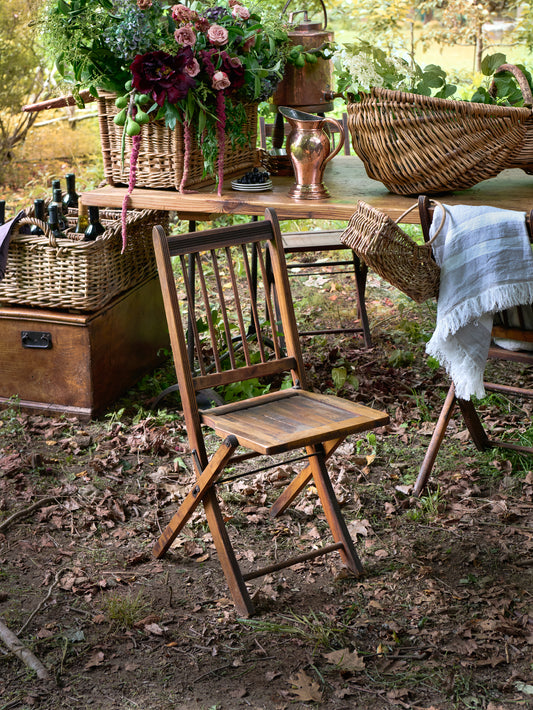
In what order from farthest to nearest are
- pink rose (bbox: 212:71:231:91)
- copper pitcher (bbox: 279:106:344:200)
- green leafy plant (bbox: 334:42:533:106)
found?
copper pitcher (bbox: 279:106:344:200), pink rose (bbox: 212:71:231:91), green leafy plant (bbox: 334:42:533:106)

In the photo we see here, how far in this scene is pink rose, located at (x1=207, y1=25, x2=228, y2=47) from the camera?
3190mm

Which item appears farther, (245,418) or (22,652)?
(245,418)

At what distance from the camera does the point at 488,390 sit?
3.29 meters

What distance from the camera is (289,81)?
12.6 feet

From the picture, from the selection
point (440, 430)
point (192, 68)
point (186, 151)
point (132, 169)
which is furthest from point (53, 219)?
point (440, 430)

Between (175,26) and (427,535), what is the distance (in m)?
2.27

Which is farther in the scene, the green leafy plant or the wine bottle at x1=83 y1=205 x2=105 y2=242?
the wine bottle at x1=83 y1=205 x2=105 y2=242

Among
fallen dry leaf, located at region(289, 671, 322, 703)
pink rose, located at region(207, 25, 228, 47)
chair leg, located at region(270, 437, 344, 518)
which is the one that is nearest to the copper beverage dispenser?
pink rose, located at region(207, 25, 228, 47)

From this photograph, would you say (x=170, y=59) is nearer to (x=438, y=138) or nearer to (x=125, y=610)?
(x=438, y=138)

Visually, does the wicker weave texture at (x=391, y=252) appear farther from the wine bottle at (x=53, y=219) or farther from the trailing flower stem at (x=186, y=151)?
the wine bottle at (x=53, y=219)

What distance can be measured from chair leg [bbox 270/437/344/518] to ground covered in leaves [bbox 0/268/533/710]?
0.19 feet

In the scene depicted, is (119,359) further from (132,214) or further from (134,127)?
(134,127)

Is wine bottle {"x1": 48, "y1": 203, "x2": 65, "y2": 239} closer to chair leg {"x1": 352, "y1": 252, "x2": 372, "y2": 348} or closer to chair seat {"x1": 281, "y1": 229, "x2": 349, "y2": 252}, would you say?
chair seat {"x1": 281, "y1": 229, "x2": 349, "y2": 252}

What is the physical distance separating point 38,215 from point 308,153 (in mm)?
1427
